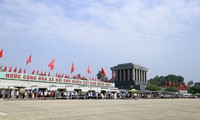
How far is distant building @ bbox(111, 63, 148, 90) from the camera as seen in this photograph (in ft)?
352

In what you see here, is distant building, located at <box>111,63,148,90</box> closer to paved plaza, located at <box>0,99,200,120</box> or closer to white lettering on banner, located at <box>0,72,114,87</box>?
white lettering on banner, located at <box>0,72,114,87</box>

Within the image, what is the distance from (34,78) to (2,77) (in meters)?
6.89

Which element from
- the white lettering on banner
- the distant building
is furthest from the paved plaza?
the distant building

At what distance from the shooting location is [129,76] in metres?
110

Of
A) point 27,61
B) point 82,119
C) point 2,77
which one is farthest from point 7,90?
point 82,119

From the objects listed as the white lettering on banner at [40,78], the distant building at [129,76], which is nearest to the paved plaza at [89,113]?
the white lettering on banner at [40,78]

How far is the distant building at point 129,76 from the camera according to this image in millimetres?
107319

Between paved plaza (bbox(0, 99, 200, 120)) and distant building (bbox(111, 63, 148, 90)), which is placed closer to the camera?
paved plaza (bbox(0, 99, 200, 120))

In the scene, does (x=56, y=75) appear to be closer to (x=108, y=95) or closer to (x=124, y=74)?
(x=108, y=95)

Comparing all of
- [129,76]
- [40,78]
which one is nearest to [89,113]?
[40,78]

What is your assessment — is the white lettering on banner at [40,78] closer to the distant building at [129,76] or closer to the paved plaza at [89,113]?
the paved plaza at [89,113]

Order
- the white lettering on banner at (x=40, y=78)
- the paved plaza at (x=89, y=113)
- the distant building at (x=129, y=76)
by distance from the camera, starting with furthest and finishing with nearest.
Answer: the distant building at (x=129, y=76) → the white lettering on banner at (x=40, y=78) → the paved plaza at (x=89, y=113)

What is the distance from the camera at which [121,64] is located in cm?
11769

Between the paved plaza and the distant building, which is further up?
the distant building
